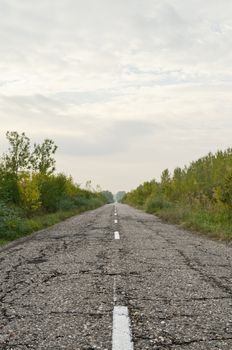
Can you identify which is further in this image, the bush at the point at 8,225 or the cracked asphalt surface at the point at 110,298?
the bush at the point at 8,225

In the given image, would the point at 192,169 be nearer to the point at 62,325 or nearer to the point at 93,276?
the point at 93,276

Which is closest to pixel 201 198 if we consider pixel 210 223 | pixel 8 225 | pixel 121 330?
pixel 210 223

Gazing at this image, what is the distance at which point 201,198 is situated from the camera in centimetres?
2459

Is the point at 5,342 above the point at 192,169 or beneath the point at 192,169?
beneath

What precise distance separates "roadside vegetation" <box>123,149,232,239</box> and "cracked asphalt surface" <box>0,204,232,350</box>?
632 centimetres

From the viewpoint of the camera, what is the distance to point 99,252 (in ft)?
29.6

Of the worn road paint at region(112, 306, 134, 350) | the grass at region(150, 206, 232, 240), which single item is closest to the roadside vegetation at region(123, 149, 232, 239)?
the grass at region(150, 206, 232, 240)

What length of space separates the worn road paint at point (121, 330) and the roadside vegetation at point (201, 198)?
367 inches

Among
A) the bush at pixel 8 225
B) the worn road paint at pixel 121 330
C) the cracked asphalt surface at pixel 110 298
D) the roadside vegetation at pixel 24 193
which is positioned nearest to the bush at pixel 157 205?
the roadside vegetation at pixel 24 193

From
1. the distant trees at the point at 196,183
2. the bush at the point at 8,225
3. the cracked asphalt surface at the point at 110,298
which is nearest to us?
the cracked asphalt surface at the point at 110,298

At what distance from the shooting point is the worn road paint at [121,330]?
3.37 metres

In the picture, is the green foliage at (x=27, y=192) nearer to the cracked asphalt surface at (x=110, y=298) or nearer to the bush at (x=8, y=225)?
the bush at (x=8, y=225)

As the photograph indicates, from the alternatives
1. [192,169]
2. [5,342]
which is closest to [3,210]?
[5,342]

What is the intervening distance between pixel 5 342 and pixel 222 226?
507 inches
